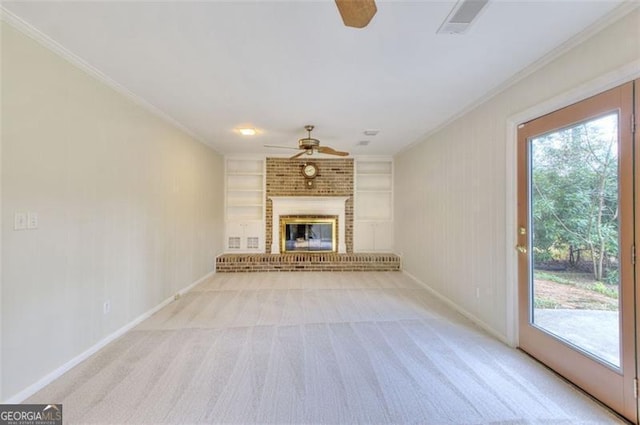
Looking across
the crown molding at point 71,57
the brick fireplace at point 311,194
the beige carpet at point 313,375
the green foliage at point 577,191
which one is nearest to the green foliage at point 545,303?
the green foliage at point 577,191

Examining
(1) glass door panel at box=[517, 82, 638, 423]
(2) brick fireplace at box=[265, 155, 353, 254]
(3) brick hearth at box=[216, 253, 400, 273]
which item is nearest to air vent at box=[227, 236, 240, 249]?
(3) brick hearth at box=[216, 253, 400, 273]

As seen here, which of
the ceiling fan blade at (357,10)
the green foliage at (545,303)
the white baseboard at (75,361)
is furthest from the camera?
the green foliage at (545,303)

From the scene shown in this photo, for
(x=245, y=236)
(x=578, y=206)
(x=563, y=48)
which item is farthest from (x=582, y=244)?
(x=245, y=236)

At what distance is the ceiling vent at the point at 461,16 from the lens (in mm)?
1466

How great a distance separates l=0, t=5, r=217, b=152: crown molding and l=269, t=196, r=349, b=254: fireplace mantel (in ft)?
10.1

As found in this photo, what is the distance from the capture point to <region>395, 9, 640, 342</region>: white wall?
1755 millimetres

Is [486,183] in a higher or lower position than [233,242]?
higher

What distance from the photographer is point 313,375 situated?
2008 mm

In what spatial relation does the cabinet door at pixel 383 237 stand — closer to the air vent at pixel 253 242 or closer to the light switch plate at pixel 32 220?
the air vent at pixel 253 242

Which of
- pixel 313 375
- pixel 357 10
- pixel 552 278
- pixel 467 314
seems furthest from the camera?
pixel 467 314

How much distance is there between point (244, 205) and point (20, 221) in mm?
4268

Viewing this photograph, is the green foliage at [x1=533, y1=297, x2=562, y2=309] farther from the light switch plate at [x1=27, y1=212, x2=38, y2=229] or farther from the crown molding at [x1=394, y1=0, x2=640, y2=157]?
the light switch plate at [x1=27, y1=212, x2=38, y2=229]

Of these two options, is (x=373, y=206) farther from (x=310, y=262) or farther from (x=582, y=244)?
(x=582, y=244)

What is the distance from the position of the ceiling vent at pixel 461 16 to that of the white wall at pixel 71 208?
2.78 meters
